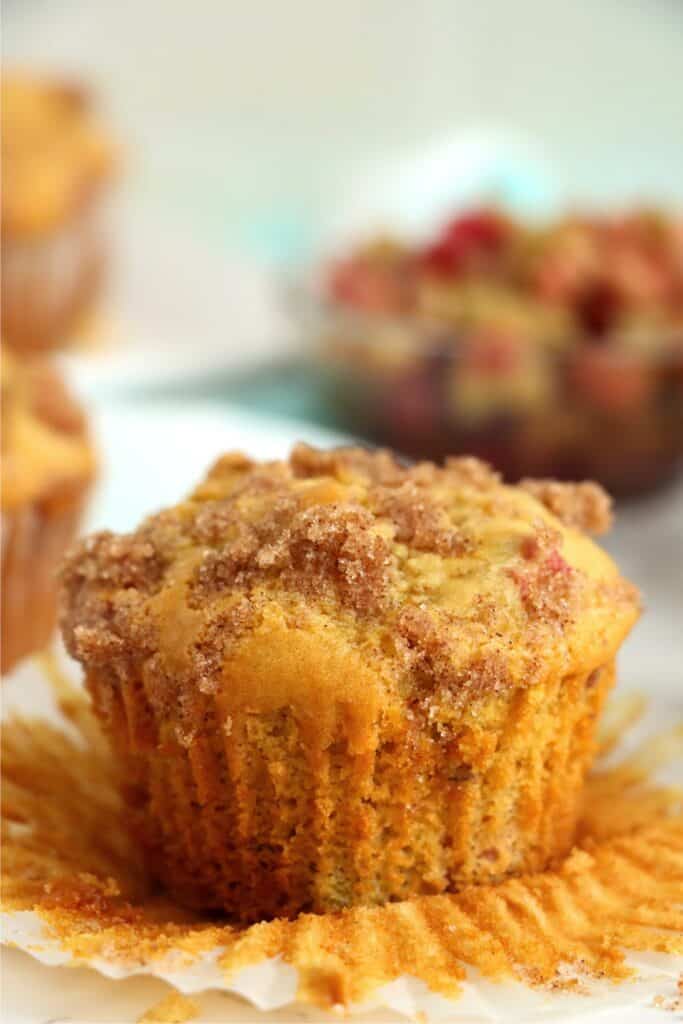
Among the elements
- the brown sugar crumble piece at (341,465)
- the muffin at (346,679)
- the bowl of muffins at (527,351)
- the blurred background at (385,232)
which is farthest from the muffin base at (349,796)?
the bowl of muffins at (527,351)

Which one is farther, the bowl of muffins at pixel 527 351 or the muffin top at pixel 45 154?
the muffin top at pixel 45 154

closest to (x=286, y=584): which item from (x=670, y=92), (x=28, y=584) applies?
(x=28, y=584)

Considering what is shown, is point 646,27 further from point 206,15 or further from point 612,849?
point 612,849

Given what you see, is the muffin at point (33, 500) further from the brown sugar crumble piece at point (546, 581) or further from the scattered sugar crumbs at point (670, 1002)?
the scattered sugar crumbs at point (670, 1002)

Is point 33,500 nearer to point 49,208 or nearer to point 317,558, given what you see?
point 317,558

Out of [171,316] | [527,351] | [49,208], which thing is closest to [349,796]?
[527,351]
